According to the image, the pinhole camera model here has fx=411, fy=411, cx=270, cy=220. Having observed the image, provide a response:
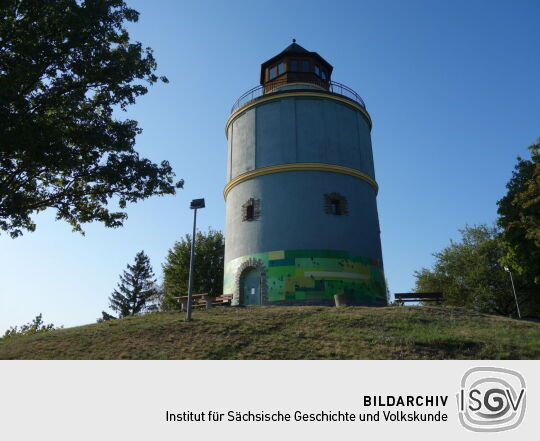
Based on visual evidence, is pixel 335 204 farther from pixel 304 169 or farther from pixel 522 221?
pixel 522 221

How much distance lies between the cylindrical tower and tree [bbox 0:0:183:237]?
6.58 meters

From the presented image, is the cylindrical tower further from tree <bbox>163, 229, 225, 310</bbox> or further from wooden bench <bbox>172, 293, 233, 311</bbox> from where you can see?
tree <bbox>163, 229, 225, 310</bbox>

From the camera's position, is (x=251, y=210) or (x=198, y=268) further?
(x=198, y=268)

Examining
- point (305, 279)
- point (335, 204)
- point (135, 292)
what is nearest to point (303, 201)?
point (335, 204)

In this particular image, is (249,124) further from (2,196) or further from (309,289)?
(2,196)

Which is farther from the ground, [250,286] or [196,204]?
[196,204]

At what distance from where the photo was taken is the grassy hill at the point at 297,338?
10.6m

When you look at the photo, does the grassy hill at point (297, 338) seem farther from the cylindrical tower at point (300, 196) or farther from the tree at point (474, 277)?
the tree at point (474, 277)

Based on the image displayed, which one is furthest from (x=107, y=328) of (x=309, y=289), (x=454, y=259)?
(x=454, y=259)

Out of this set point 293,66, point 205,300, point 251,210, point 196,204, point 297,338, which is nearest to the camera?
point 297,338

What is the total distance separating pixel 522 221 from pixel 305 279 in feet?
42.9
